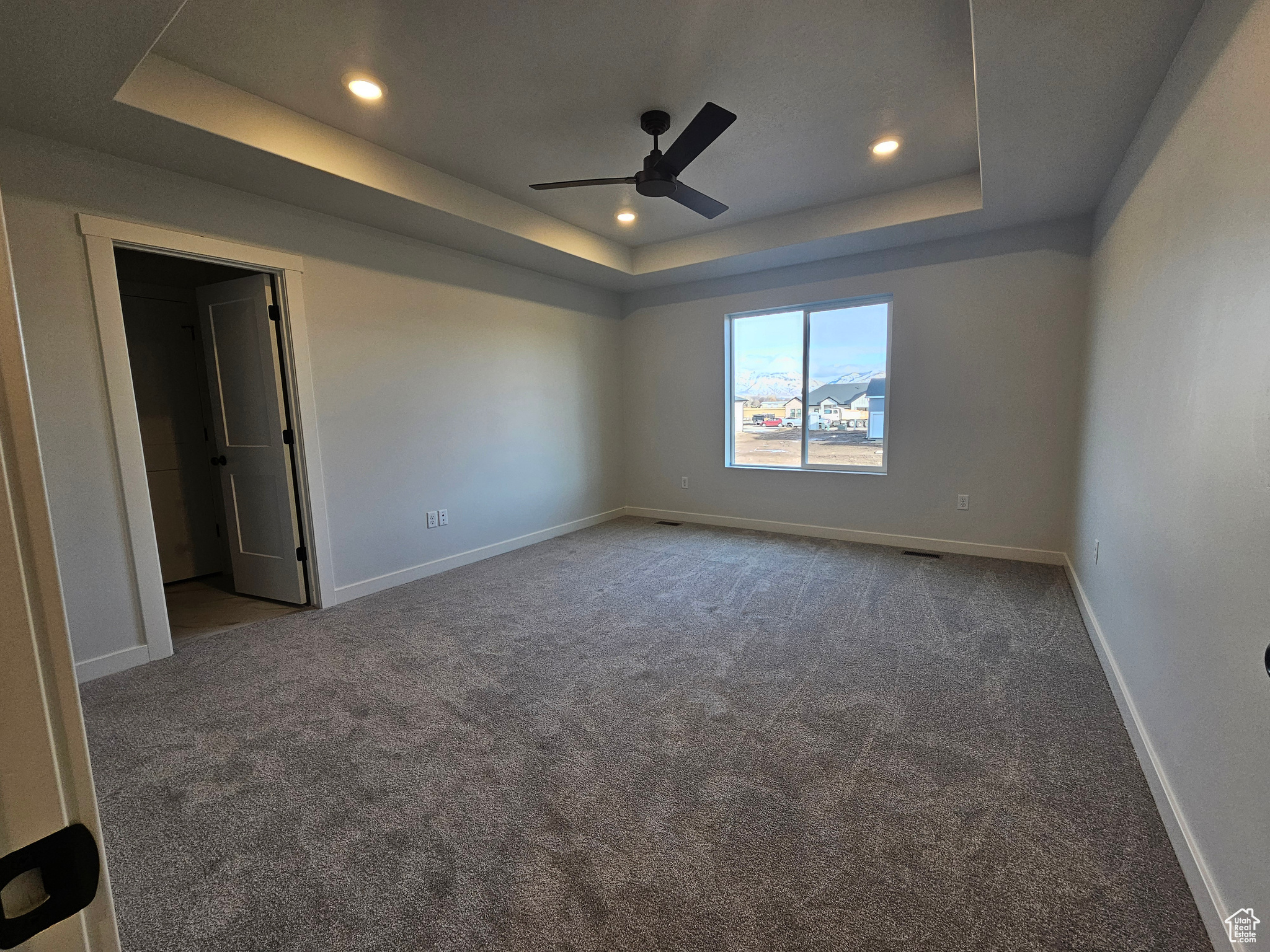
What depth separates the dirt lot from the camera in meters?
4.88

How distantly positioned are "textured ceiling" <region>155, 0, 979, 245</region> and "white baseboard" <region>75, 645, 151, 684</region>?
2.84 meters

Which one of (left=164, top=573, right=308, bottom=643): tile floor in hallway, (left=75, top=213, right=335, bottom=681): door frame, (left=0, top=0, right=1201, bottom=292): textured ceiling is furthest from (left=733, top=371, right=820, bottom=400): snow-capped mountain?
(left=164, top=573, right=308, bottom=643): tile floor in hallway

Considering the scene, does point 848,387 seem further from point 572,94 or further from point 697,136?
point 572,94

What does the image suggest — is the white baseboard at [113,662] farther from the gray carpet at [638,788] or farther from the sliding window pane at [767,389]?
the sliding window pane at [767,389]

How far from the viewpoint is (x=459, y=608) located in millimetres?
3494

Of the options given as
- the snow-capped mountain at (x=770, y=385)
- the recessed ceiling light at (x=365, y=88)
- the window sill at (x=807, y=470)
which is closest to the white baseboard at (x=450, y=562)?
the window sill at (x=807, y=470)

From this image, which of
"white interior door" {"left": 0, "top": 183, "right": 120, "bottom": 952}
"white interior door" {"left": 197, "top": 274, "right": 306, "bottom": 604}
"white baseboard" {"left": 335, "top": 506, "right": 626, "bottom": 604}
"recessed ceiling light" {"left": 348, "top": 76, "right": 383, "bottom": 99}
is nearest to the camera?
"white interior door" {"left": 0, "top": 183, "right": 120, "bottom": 952}

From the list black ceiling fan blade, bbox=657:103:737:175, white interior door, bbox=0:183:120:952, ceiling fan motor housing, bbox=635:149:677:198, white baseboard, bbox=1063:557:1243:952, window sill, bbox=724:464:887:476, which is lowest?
white baseboard, bbox=1063:557:1243:952

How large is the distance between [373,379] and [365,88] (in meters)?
Result: 1.79

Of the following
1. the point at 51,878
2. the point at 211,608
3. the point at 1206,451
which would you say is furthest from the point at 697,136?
the point at 211,608

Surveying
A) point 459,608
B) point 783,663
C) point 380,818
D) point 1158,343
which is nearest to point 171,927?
point 380,818

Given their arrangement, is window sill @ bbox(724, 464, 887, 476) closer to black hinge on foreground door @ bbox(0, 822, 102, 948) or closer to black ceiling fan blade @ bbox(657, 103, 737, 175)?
black ceiling fan blade @ bbox(657, 103, 737, 175)

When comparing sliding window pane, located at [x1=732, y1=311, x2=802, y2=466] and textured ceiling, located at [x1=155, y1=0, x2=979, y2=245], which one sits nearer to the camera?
textured ceiling, located at [x1=155, y1=0, x2=979, y2=245]

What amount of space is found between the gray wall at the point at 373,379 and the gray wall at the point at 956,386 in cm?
149
